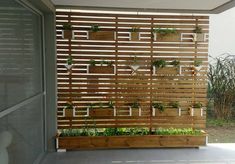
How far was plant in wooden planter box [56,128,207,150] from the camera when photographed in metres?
4.04

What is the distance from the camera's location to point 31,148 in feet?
10.2

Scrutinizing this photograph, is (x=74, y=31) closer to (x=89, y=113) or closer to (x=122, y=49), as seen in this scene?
(x=122, y=49)

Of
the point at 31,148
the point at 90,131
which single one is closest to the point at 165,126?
the point at 90,131

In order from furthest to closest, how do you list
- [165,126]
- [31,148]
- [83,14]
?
[165,126] < [83,14] < [31,148]

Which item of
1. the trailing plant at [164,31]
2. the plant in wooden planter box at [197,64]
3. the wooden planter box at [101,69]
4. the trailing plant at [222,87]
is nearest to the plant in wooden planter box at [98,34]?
the wooden planter box at [101,69]

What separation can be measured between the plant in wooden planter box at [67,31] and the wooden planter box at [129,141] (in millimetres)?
1638

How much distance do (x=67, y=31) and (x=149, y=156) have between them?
7.80 feet

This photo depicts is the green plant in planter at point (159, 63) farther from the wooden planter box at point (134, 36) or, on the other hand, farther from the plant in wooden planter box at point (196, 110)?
the plant in wooden planter box at point (196, 110)

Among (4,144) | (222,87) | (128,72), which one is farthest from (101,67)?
(222,87)

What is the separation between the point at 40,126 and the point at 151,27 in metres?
2.39

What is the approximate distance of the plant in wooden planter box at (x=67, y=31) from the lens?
Answer: 400 centimetres

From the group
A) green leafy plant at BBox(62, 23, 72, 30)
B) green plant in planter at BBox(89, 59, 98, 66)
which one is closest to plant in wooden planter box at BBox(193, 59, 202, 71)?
green plant in planter at BBox(89, 59, 98, 66)

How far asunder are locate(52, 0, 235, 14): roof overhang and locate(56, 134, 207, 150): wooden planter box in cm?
210

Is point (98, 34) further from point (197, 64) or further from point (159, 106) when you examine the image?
point (197, 64)
